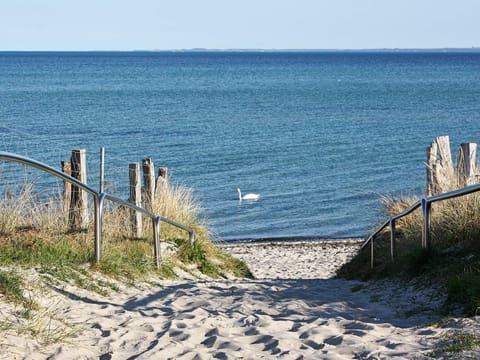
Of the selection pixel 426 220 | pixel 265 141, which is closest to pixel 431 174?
pixel 426 220

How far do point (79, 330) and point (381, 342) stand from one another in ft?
7.46

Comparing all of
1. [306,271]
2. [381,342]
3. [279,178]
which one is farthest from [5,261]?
[279,178]

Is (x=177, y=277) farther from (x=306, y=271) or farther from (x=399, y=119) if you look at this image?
(x=399, y=119)

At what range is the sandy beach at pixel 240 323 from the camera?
560 cm

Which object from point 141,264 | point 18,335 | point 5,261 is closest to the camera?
point 18,335

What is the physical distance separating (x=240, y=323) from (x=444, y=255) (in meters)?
3.05

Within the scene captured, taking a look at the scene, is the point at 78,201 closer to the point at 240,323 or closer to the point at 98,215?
the point at 98,215

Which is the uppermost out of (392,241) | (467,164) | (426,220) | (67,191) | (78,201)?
(467,164)

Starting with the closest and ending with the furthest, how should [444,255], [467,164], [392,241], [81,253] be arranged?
[444,255], [81,253], [392,241], [467,164]

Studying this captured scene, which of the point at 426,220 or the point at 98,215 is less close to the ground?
the point at 98,215

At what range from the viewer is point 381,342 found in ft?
19.0

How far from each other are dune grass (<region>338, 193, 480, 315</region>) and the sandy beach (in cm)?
25

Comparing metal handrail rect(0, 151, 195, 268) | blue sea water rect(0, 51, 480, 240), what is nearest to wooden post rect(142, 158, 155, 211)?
blue sea water rect(0, 51, 480, 240)

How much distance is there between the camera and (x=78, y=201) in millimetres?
11633
